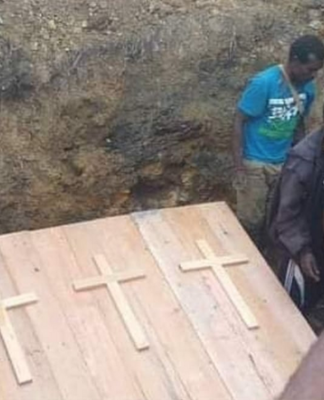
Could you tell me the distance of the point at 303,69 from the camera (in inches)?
228

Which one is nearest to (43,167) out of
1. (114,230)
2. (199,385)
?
(114,230)

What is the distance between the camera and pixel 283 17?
7.47m

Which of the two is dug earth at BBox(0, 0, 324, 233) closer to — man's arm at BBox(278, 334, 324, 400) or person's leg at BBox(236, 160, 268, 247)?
person's leg at BBox(236, 160, 268, 247)

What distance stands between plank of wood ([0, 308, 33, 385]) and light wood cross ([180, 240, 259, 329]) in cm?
87

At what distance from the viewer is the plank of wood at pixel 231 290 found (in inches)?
193

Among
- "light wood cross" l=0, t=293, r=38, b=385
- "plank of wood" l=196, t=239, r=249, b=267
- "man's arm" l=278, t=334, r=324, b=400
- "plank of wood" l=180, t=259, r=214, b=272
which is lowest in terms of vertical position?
"light wood cross" l=0, t=293, r=38, b=385

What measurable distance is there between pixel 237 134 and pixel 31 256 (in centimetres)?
146

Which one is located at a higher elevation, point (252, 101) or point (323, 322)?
point (252, 101)

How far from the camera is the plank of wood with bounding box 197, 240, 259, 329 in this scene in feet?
16.1

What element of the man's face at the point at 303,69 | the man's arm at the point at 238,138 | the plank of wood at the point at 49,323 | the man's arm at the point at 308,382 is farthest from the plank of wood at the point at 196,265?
the man's arm at the point at 308,382

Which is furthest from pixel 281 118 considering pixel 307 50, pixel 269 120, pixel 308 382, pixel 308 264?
pixel 308 382

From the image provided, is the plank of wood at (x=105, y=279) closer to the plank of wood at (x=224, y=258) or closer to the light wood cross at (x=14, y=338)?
the light wood cross at (x=14, y=338)

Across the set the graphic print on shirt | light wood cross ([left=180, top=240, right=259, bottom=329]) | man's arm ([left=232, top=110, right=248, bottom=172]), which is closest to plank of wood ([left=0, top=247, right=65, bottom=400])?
light wood cross ([left=180, top=240, right=259, bottom=329])

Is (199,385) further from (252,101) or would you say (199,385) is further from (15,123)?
(15,123)
